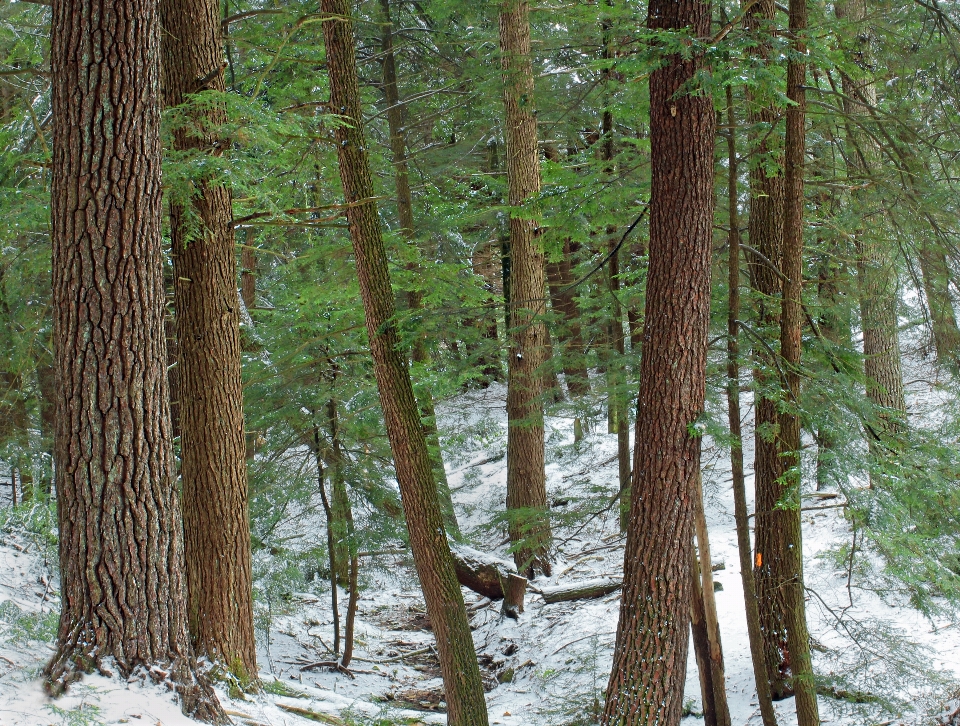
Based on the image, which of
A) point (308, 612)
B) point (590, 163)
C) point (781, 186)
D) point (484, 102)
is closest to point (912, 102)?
point (781, 186)

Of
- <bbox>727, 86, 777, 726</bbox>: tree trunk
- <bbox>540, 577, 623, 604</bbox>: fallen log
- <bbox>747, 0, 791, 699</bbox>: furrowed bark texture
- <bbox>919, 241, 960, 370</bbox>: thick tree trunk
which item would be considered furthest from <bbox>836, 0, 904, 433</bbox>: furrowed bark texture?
<bbox>540, 577, 623, 604</bbox>: fallen log

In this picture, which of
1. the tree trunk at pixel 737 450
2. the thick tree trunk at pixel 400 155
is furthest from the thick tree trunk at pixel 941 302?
the thick tree trunk at pixel 400 155

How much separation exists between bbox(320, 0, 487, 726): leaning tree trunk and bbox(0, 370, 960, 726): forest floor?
0.81 metres

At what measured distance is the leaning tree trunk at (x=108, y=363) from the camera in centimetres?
391

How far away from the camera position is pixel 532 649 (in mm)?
9430

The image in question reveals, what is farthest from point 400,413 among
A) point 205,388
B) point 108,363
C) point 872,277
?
point 872,277

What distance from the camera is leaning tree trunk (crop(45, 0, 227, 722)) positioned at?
3.91m

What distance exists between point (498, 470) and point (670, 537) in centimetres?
1127

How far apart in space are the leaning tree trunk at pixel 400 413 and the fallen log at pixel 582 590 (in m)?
3.70

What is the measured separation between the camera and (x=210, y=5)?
5.96m

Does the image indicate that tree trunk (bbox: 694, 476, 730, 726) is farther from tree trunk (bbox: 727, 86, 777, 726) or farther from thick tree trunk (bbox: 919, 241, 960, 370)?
thick tree trunk (bbox: 919, 241, 960, 370)

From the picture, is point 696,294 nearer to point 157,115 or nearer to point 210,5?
point 157,115

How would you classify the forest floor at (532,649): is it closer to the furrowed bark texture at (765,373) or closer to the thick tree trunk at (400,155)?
the furrowed bark texture at (765,373)

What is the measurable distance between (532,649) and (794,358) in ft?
17.8
